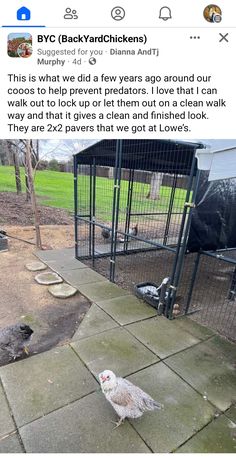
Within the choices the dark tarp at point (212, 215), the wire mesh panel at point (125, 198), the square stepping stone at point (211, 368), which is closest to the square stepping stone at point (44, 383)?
the square stepping stone at point (211, 368)

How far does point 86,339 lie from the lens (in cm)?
301

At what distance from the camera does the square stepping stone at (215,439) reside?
1.85m

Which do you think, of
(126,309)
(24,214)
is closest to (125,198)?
(126,309)

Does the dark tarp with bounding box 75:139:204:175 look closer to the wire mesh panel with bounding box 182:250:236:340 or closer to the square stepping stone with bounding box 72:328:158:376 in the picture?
the wire mesh panel with bounding box 182:250:236:340

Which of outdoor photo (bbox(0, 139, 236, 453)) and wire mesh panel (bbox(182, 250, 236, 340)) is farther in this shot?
wire mesh panel (bbox(182, 250, 236, 340))

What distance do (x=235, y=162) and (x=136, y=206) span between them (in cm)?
497

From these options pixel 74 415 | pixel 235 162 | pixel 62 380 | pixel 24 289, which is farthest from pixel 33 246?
pixel 235 162
